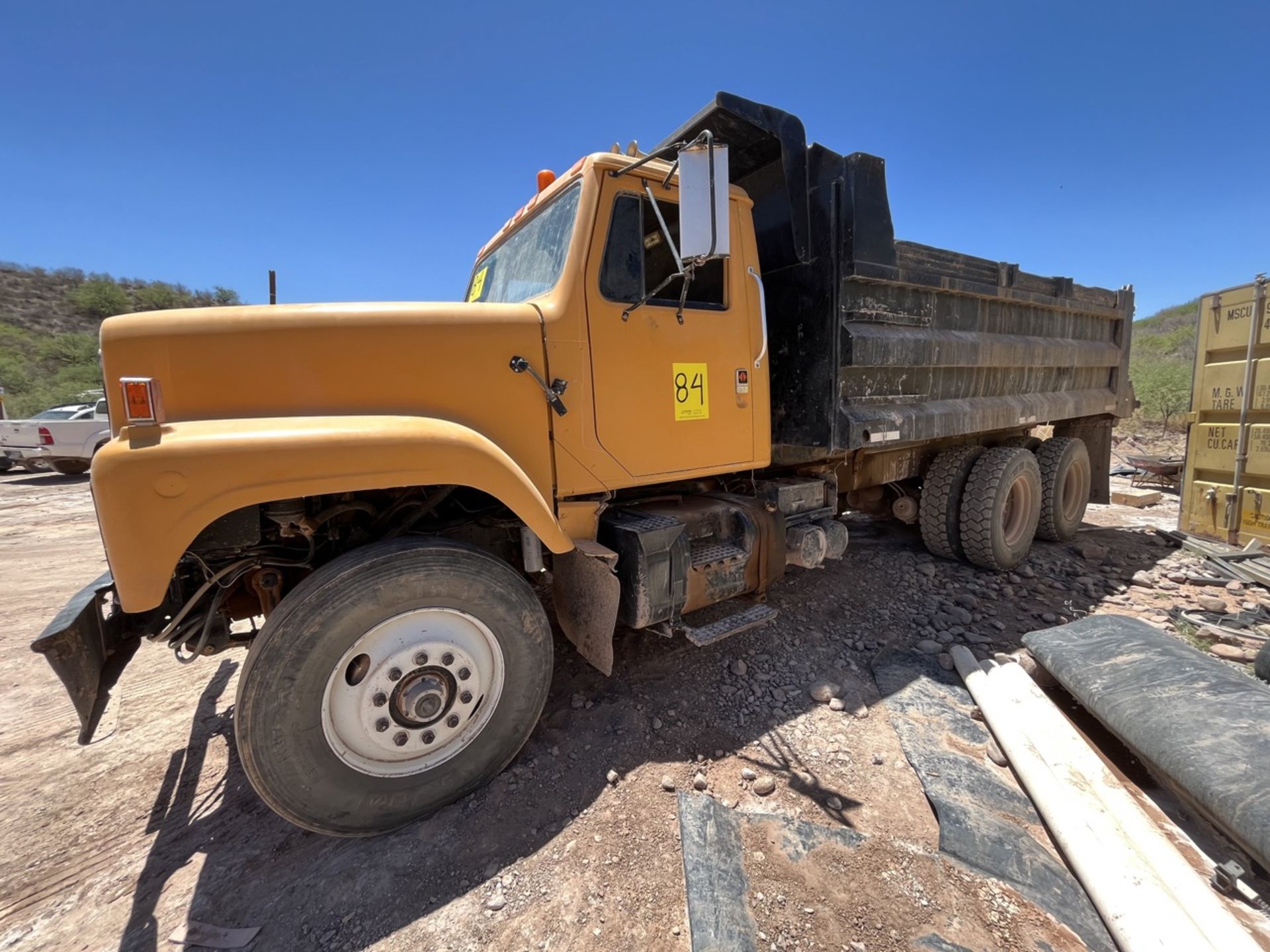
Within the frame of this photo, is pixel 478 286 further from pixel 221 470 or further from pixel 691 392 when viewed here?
pixel 221 470

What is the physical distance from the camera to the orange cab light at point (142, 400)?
178 centimetres

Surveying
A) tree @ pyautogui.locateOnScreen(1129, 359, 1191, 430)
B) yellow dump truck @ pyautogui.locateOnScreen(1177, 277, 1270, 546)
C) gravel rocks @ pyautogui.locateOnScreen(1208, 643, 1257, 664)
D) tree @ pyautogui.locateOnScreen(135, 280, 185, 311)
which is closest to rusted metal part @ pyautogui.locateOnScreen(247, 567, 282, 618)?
gravel rocks @ pyautogui.locateOnScreen(1208, 643, 1257, 664)

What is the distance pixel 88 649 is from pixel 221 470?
0.98m

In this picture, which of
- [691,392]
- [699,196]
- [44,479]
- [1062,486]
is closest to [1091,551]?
[1062,486]

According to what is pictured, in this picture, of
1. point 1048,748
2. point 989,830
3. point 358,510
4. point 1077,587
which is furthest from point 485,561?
point 1077,587

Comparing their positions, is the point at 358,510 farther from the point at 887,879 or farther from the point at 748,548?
the point at 887,879

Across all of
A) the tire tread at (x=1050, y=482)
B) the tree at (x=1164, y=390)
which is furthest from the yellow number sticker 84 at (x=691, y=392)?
the tree at (x=1164, y=390)

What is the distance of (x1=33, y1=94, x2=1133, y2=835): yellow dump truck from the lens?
1976 millimetres

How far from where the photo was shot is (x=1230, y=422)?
17.8 feet

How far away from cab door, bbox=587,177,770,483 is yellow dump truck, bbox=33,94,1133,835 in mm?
16

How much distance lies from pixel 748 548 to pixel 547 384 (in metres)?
1.57

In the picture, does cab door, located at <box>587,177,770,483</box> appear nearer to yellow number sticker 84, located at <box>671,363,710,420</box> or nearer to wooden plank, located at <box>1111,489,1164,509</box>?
yellow number sticker 84, located at <box>671,363,710,420</box>

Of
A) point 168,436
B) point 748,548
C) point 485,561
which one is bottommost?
point 748,548

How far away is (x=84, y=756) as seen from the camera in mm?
2660
